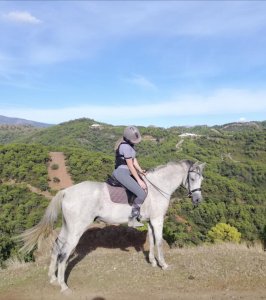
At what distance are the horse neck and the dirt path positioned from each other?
56937 mm

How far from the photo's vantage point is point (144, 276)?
9312 mm

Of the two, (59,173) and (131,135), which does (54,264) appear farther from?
(59,173)

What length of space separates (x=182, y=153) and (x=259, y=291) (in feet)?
374

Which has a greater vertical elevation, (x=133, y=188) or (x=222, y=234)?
(x=133, y=188)

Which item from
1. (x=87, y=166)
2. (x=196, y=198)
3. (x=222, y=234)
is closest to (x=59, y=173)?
(x=87, y=166)

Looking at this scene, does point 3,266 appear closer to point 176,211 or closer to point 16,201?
point 16,201

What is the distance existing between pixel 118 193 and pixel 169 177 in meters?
1.72

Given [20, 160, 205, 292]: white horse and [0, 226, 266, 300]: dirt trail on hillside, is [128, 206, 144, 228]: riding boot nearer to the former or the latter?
[20, 160, 205, 292]: white horse

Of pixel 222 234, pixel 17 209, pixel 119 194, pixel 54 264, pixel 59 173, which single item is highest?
pixel 119 194

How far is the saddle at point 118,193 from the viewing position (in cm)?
883

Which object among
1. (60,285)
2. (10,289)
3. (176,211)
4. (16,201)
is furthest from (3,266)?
(176,211)

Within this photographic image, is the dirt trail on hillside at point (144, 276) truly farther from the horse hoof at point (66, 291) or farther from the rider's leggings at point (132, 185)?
the rider's leggings at point (132, 185)

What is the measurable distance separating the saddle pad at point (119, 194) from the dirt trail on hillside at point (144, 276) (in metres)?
2.10

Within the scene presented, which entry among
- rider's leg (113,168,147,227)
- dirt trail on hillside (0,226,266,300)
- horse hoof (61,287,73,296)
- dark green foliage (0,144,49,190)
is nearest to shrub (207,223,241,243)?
dark green foliage (0,144,49,190)
